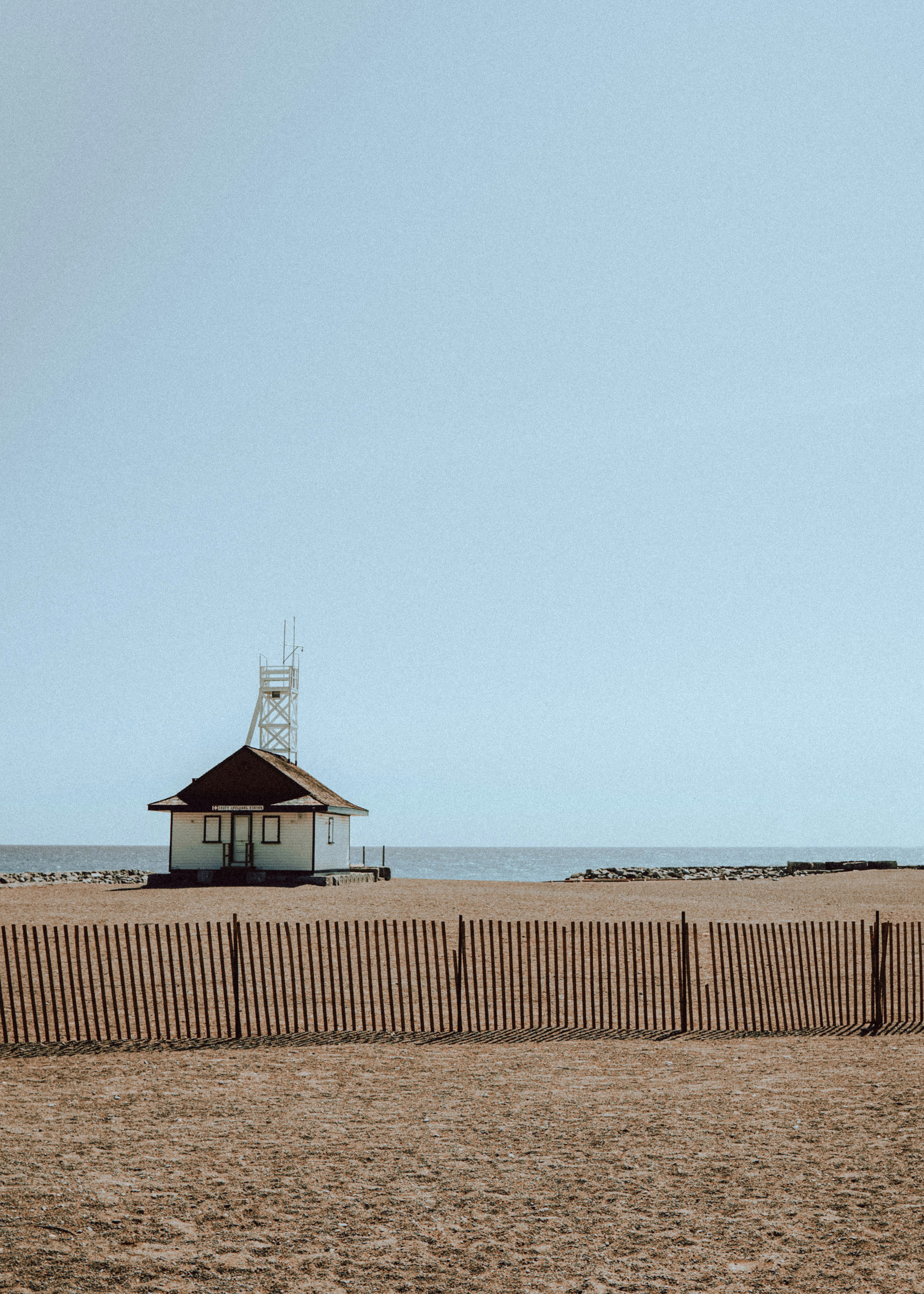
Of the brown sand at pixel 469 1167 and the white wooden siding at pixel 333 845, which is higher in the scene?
the brown sand at pixel 469 1167

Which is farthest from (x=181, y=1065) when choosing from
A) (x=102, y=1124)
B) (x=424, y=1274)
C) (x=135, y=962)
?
(x=135, y=962)

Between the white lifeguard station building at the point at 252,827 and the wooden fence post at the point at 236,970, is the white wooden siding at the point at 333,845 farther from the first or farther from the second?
the wooden fence post at the point at 236,970

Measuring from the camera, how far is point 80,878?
2382 inches

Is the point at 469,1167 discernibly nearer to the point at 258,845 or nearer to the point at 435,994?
the point at 435,994

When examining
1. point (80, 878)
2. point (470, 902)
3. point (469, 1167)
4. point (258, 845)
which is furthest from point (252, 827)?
point (469, 1167)

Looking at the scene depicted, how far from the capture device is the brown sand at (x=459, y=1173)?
20.5 ft

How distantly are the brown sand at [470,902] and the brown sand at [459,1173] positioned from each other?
14.6 m

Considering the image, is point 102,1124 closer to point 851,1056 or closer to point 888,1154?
point 888,1154

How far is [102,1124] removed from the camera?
9.24 m

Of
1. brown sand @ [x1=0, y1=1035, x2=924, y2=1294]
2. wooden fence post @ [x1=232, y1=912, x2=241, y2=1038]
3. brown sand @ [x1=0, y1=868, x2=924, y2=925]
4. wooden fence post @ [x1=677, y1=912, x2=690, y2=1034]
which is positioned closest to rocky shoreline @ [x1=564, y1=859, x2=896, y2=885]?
brown sand @ [x1=0, y1=868, x2=924, y2=925]

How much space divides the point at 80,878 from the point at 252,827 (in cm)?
2506

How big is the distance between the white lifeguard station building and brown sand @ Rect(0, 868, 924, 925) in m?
1.45

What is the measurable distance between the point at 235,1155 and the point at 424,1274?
2.70m

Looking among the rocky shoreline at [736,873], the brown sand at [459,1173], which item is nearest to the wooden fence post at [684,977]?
the brown sand at [459,1173]
